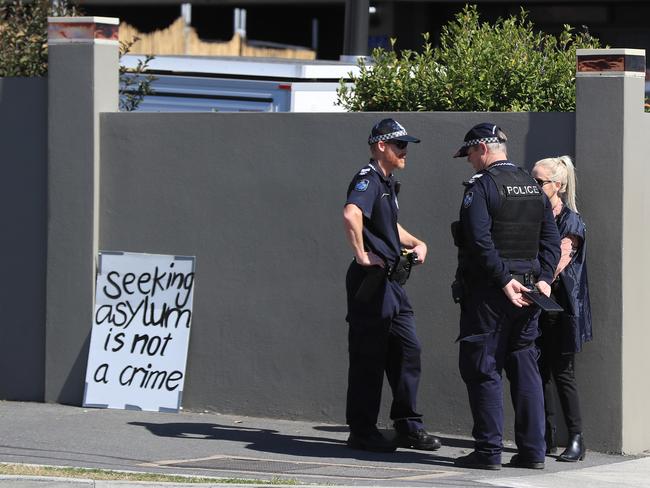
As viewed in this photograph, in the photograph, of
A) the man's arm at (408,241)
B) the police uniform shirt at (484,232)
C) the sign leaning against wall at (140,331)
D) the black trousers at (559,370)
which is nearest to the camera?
the police uniform shirt at (484,232)

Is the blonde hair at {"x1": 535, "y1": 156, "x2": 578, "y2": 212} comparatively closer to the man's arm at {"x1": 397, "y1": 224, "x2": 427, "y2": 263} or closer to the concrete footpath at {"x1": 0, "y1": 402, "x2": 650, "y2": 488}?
the man's arm at {"x1": 397, "y1": 224, "x2": 427, "y2": 263}

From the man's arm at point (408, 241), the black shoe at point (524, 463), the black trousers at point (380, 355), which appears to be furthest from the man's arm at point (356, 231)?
the black shoe at point (524, 463)

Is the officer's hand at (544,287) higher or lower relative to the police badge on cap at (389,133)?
lower

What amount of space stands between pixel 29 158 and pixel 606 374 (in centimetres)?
442

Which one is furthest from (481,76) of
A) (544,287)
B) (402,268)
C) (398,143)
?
(544,287)

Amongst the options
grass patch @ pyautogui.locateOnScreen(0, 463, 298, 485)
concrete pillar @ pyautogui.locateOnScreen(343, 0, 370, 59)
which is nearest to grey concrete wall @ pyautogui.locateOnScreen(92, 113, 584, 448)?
grass patch @ pyautogui.locateOnScreen(0, 463, 298, 485)

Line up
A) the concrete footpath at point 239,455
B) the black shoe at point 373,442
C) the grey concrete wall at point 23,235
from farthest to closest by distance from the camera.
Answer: the grey concrete wall at point 23,235, the black shoe at point 373,442, the concrete footpath at point 239,455

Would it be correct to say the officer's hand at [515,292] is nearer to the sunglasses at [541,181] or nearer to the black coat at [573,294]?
the black coat at [573,294]

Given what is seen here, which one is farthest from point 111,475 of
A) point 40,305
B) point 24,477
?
point 40,305

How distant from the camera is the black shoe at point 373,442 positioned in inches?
298

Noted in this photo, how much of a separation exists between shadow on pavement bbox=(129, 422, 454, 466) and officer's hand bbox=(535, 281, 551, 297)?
45.3 inches

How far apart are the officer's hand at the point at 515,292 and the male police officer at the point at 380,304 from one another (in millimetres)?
751

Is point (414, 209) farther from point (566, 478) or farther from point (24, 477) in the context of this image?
point (24, 477)

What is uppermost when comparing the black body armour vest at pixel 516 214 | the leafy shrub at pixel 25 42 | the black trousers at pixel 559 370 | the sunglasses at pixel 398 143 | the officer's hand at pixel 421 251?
the leafy shrub at pixel 25 42
